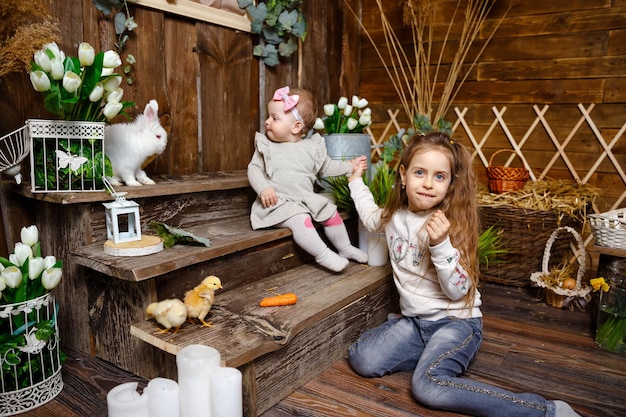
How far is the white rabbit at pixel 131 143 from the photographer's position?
159cm

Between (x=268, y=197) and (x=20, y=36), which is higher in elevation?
(x=20, y=36)

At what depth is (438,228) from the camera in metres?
1.36

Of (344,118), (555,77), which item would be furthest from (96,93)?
(555,77)

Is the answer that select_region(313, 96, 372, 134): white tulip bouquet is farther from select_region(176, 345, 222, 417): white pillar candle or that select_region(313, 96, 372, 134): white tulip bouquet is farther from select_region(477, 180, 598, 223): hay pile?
select_region(176, 345, 222, 417): white pillar candle

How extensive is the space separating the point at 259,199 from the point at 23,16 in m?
0.91

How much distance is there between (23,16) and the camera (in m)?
1.50

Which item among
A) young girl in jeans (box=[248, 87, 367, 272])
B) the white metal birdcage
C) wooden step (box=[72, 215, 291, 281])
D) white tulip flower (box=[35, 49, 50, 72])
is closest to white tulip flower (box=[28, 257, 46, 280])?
wooden step (box=[72, 215, 291, 281])

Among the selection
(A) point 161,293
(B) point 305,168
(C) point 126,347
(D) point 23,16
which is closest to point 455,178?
(B) point 305,168

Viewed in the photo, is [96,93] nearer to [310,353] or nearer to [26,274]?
[26,274]

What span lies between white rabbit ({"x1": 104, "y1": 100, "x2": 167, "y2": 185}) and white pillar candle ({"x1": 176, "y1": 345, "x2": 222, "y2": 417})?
78 cm

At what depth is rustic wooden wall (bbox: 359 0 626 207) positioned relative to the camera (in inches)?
96.5

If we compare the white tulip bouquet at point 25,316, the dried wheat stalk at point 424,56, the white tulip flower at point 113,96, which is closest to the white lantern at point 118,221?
the white tulip bouquet at point 25,316

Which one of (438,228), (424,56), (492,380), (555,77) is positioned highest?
(424,56)

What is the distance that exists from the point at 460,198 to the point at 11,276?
120 centimetres
